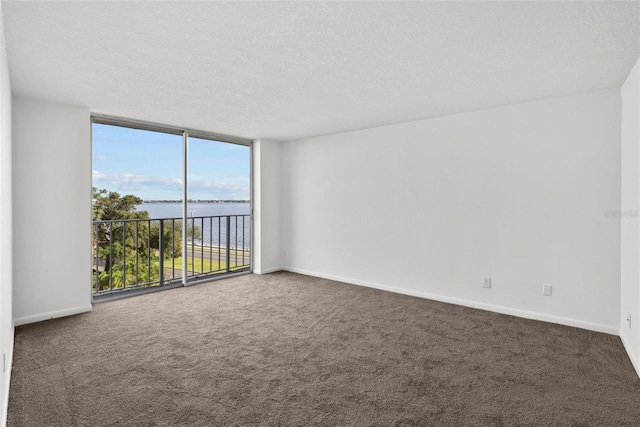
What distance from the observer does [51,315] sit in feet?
12.0

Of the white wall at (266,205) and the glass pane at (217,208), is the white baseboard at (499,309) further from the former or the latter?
the glass pane at (217,208)

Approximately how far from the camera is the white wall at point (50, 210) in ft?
11.3

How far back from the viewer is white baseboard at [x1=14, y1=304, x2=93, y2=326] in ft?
11.3

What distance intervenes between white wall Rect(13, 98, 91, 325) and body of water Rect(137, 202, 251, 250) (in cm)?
120

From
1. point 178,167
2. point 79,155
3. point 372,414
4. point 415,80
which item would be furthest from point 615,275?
point 79,155

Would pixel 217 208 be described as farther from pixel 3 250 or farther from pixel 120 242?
pixel 3 250

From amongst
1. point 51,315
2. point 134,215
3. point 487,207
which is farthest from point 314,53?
point 134,215

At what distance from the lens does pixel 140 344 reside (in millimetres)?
3002

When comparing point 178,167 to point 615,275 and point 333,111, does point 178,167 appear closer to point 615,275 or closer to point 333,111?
point 333,111

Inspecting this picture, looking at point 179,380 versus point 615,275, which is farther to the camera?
point 615,275

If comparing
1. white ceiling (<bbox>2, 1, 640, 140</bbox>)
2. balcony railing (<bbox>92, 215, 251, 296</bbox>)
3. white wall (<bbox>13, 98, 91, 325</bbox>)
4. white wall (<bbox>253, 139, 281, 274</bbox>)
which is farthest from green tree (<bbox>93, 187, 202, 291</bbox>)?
white ceiling (<bbox>2, 1, 640, 140</bbox>)

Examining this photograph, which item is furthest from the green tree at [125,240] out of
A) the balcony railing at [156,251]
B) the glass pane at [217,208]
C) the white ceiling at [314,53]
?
the white ceiling at [314,53]

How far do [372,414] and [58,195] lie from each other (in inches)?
149

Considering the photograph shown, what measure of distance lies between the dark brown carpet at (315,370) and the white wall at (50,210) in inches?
11.3
